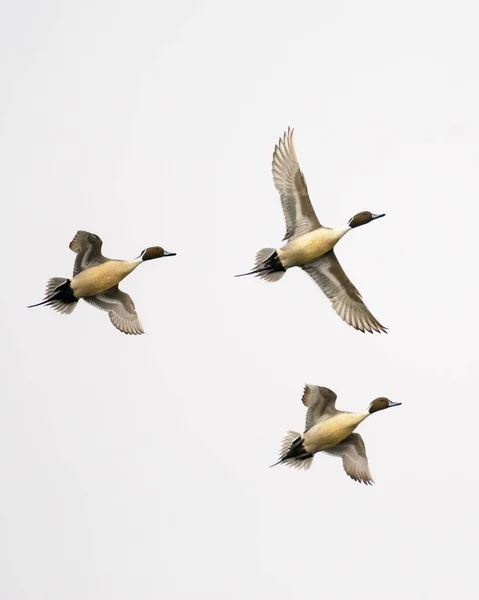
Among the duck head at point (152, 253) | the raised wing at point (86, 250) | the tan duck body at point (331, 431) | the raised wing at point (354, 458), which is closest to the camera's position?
the tan duck body at point (331, 431)

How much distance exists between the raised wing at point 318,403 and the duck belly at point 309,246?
2050 millimetres

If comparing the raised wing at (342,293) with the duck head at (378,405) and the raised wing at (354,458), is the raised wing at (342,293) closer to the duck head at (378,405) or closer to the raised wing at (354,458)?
the duck head at (378,405)

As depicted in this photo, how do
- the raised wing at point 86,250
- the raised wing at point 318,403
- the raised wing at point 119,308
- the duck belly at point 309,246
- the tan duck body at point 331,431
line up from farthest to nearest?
the raised wing at point 119,308, the duck belly at point 309,246, the raised wing at point 86,250, the raised wing at point 318,403, the tan duck body at point 331,431

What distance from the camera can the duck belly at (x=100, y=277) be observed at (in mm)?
20766

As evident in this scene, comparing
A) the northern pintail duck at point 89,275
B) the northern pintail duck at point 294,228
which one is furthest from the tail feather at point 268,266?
the northern pintail duck at point 89,275

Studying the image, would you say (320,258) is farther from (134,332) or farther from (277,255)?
(134,332)

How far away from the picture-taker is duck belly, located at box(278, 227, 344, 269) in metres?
21.1

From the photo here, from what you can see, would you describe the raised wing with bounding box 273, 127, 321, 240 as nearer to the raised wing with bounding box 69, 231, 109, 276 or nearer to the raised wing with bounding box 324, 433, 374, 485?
the raised wing with bounding box 69, 231, 109, 276

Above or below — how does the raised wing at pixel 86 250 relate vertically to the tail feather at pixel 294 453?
above

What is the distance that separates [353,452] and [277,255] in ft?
10.5

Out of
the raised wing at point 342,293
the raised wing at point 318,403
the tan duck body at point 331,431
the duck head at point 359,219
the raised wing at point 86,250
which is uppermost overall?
Answer: the raised wing at point 86,250

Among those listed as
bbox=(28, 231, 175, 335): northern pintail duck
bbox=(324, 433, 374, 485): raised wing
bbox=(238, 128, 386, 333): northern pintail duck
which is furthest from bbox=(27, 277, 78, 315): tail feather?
Answer: bbox=(324, 433, 374, 485): raised wing

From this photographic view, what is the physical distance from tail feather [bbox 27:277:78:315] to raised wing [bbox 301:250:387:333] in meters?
3.71

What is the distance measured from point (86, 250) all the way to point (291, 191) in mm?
3274
